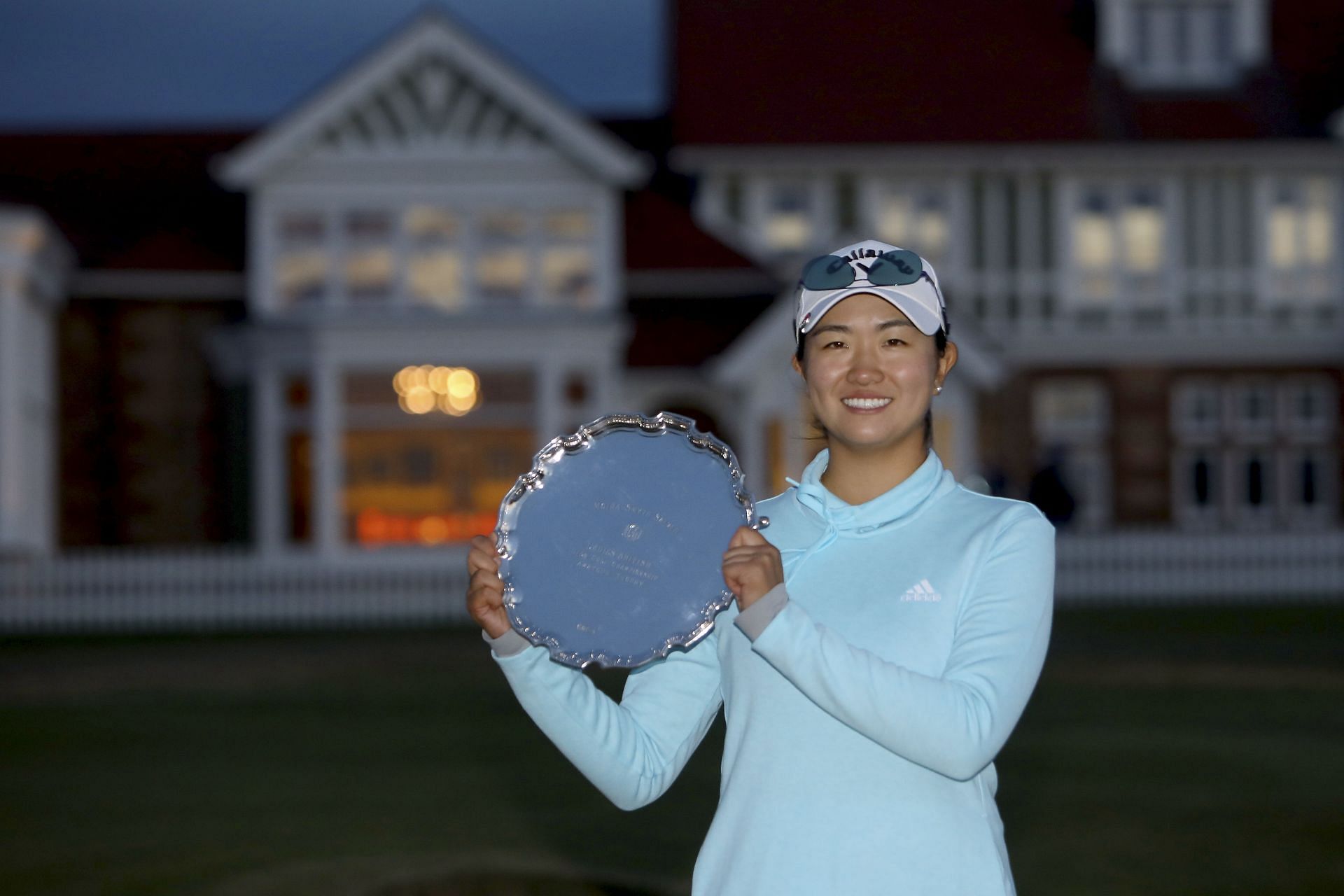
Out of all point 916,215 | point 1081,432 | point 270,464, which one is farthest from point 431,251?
point 1081,432

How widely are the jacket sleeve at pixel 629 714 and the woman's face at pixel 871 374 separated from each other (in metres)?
0.38

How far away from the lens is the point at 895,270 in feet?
8.01

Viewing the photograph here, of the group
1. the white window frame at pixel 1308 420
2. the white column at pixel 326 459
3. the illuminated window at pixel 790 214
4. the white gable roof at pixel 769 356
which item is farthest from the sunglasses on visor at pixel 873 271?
the white window frame at pixel 1308 420

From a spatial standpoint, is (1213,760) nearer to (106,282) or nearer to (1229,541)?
(1229,541)

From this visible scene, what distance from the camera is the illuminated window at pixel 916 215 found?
86.8 feet

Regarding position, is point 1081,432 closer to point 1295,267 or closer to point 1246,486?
point 1246,486

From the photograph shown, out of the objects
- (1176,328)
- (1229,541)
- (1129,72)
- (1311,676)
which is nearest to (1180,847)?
(1311,676)

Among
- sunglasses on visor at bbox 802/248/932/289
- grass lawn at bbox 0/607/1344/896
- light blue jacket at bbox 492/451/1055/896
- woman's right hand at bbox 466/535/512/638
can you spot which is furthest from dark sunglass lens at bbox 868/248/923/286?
grass lawn at bbox 0/607/1344/896

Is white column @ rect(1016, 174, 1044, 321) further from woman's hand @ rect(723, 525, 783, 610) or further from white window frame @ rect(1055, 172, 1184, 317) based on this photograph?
woman's hand @ rect(723, 525, 783, 610)

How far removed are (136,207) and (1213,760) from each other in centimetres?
2292

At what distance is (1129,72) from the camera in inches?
1088

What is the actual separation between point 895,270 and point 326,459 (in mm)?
20868

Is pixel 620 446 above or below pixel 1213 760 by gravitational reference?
above

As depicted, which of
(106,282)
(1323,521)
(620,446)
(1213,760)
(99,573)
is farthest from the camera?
(1323,521)
